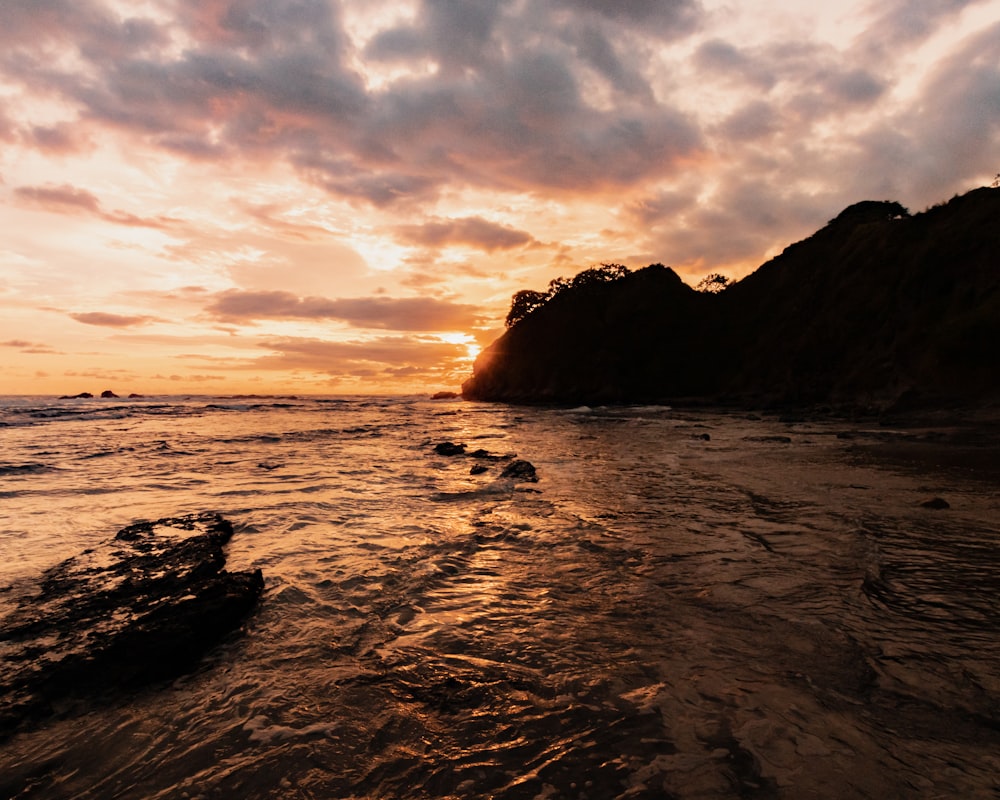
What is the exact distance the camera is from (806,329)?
38.9 meters

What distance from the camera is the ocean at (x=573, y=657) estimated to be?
8.37 ft

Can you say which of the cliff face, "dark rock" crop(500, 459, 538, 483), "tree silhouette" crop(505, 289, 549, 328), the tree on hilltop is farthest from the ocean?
"tree silhouette" crop(505, 289, 549, 328)

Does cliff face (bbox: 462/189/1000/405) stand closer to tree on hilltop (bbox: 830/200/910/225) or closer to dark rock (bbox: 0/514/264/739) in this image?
tree on hilltop (bbox: 830/200/910/225)

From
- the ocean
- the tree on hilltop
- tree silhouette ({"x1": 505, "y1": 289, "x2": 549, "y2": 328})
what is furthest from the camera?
tree silhouette ({"x1": 505, "y1": 289, "x2": 549, "y2": 328})

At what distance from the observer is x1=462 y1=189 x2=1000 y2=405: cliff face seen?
25281 mm

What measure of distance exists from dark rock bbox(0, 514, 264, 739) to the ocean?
193 mm

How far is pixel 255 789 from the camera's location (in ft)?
8.18

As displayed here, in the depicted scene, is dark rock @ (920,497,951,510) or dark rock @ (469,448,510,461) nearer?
dark rock @ (920,497,951,510)

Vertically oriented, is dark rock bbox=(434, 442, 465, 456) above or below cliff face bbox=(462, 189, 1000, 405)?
below

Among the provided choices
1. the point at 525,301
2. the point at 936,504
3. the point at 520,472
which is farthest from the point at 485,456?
the point at 525,301

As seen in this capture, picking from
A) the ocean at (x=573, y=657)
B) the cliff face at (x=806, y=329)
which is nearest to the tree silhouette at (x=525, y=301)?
the cliff face at (x=806, y=329)

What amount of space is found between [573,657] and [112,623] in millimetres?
3784

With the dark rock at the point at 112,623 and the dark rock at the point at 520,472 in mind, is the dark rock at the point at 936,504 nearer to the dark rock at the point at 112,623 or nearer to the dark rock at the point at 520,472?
the dark rock at the point at 520,472

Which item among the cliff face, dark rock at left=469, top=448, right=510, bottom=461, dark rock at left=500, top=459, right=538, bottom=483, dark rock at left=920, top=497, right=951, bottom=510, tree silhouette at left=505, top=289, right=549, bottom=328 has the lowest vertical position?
dark rock at left=469, top=448, right=510, bottom=461
